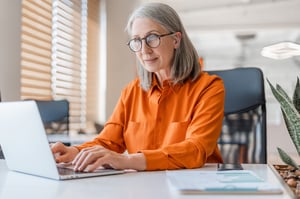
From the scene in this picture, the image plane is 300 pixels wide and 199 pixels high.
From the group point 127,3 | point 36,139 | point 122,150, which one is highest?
point 127,3

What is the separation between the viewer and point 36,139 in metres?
0.87

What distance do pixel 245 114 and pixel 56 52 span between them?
1.62 metres

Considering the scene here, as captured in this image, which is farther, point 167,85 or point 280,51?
point 280,51

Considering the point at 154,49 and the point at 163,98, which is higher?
the point at 154,49

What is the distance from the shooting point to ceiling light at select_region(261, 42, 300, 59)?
4344 mm

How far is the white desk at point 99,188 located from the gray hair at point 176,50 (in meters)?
0.53

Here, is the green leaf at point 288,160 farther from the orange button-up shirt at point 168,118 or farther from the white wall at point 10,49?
the white wall at point 10,49

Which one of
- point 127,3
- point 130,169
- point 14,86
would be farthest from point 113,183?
point 127,3

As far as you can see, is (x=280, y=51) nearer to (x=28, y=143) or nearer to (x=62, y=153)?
(x=62, y=153)

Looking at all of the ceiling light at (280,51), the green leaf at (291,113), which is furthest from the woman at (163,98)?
the ceiling light at (280,51)

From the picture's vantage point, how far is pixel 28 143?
2.97 ft

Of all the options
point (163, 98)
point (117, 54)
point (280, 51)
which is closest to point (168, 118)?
point (163, 98)

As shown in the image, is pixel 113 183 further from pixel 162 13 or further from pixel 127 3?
pixel 127 3

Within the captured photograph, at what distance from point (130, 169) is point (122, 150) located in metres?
0.48
